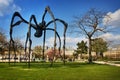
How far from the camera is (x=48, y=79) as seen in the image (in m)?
18.1

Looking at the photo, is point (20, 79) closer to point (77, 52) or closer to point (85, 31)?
point (85, 31)

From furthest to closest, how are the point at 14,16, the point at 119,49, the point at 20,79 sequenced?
1. the point at 119,49
2. the point at 14,16
3. the point at 20,79

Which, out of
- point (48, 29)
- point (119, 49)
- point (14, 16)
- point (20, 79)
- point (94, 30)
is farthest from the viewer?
point (119, 49)

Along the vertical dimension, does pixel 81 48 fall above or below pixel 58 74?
above

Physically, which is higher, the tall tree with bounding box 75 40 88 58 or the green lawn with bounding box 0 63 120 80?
the tall tree with bounding box 75 40 88 58

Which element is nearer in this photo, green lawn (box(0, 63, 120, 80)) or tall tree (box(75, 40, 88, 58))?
green lawn (box(0, 63, 120, 80))

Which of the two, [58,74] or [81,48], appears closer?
[58,74]

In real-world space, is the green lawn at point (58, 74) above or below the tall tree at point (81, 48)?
below

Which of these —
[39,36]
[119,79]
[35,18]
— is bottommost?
[119,79]

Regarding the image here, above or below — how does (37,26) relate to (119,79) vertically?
above

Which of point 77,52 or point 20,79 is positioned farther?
point 77,52

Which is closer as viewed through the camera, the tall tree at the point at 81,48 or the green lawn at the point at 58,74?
the green lawn at the point at 58,74

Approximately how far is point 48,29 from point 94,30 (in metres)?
26.2

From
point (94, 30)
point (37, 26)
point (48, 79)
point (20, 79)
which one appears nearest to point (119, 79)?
point (48, 79)
